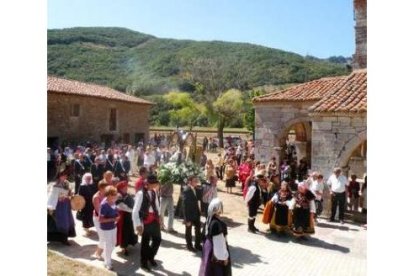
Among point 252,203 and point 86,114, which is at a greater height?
point 86,114

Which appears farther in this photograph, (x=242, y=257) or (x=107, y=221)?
(x=242, y=257)

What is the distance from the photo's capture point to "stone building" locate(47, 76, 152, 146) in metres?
6.99

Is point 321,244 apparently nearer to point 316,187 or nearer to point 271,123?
point 316,187

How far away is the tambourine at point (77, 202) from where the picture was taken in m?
5.68

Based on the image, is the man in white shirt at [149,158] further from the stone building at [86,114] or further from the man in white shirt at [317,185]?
the man in white shirt at [317,185]

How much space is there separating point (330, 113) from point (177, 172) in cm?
286

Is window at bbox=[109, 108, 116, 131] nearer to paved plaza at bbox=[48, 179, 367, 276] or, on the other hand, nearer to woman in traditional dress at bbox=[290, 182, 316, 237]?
paved plaza at bbox=[48, 179, 367, 276]

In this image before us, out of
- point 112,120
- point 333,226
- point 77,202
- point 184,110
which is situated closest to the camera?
point 77,202

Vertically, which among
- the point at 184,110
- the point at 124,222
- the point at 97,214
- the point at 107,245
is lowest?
the point at 107,245

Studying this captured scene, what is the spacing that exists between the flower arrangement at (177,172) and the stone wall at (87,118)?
6.21 feet

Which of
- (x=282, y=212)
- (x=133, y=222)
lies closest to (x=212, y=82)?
(x=282, y=212)

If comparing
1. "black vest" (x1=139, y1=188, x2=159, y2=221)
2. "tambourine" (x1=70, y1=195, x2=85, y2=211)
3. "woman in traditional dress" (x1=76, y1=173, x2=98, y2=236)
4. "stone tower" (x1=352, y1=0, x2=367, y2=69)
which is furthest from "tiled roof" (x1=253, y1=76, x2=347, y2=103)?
"black vest" (x1=139, y1=188, x2=159, y2=221)

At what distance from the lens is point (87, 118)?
8992 millimetres
